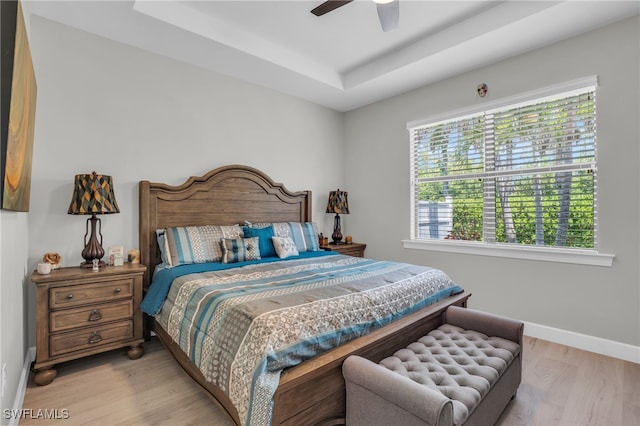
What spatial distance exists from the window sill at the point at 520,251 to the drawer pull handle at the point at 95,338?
329 cm

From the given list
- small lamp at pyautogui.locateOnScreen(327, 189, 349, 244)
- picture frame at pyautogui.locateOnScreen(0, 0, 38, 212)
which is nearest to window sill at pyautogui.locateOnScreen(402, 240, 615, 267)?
small lamp at pyautogui.locateOnScreen(327, 189, 349, 244)

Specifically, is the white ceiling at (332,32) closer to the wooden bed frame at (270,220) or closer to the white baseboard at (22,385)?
the wooden bed frame at (270,220)

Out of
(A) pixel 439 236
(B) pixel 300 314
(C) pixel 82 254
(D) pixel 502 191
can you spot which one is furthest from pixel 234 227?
(D) pixel 502 191

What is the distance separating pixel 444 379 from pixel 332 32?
9.94 feet

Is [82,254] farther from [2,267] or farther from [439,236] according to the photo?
[439,236]

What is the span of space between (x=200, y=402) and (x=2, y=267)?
4.28 feet

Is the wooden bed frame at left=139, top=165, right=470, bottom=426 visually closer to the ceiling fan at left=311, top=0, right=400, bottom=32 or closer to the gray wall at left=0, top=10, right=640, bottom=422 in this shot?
the gray wall at left=0, top=10, right=640, bottom=422

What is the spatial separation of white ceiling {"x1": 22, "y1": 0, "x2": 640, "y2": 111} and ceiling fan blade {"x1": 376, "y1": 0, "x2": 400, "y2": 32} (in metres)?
0.53

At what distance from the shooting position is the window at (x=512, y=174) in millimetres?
2867

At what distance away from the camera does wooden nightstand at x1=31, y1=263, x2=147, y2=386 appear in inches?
86.4

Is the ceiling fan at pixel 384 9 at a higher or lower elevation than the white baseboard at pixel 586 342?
higher

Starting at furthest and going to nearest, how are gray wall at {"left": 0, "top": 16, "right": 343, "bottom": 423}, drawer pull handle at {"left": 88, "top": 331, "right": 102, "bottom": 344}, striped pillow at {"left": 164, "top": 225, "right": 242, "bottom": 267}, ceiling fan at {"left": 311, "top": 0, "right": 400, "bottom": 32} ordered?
1. striped pillow at {"left": 164, "top": 225, "right": 242, "bottom": 267}
2. gray wall at {"left": 0, "top": 16, "right": 343, "bottom": 423}
3. drawer pull handle at {"left": 88, "top": 331, "right": 102, "bottom": 344}
4. ceiling fan at {"left": 311, "top": 0, "right": 400, "bottom": 32}

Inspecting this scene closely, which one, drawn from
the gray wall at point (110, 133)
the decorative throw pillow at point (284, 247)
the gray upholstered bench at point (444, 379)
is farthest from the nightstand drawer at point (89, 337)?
the gray upholstered bench at point (444, 379)

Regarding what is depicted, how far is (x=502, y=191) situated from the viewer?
131 inches
